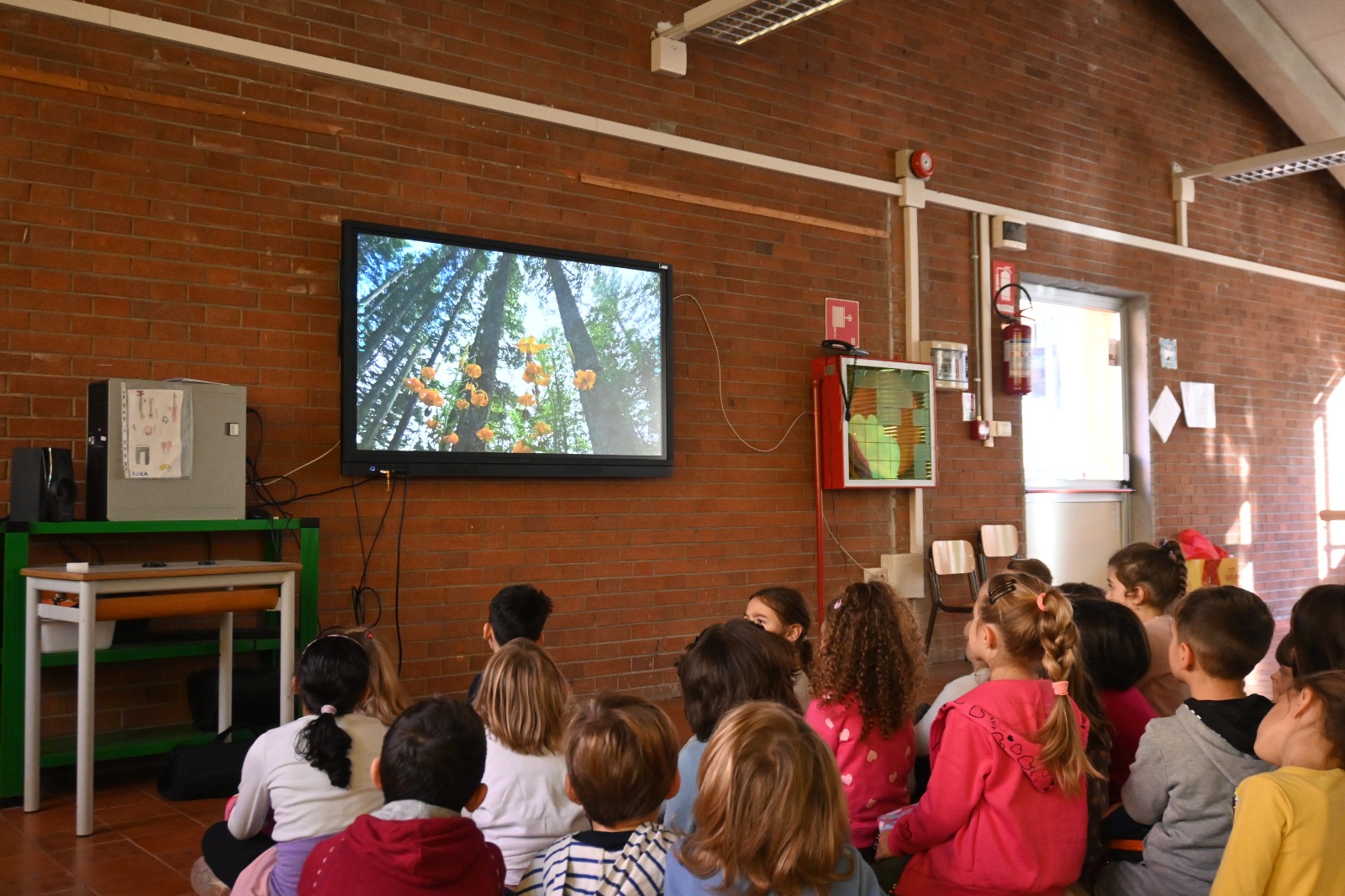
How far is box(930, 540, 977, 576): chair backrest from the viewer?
6508mm

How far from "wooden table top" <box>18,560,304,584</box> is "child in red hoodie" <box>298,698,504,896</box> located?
1875mm

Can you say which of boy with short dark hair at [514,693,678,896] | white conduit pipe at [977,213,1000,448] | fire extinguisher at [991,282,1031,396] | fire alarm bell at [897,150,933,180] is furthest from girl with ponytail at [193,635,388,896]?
fire extinguisher at [991,282,1031,396]

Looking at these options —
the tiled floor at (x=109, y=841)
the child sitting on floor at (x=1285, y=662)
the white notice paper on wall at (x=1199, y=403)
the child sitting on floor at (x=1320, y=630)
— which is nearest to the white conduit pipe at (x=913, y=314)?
the white notice paper on wall at (x=1199, y=403)

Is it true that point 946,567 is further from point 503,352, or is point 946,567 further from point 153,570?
point 153,570

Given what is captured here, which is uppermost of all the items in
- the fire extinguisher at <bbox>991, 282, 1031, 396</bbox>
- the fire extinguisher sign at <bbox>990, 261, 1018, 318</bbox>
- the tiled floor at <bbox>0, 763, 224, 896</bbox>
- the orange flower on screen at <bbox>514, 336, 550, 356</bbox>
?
the fire extinguisher sign at <bbox>990, 261, 1018, 318</bbox>

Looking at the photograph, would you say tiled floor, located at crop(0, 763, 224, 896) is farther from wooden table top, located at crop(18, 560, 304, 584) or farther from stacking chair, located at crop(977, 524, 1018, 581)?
stacking chair, located at crop(977, 524, 1018, 581)

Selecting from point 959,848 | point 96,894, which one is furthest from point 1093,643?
point 96,894

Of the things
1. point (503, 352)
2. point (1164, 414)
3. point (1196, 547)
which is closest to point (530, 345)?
point (503, 352)

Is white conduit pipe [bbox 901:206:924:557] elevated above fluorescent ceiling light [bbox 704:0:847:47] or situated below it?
below

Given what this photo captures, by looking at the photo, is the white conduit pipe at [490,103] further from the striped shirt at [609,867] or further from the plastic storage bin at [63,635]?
the striped shirt at [609,867]

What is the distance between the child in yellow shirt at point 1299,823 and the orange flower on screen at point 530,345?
368 centimetres

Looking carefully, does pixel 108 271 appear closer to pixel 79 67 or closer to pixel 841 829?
pixel 79 67

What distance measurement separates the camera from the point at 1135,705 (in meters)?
2.58

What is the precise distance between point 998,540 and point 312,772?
17.4ft
